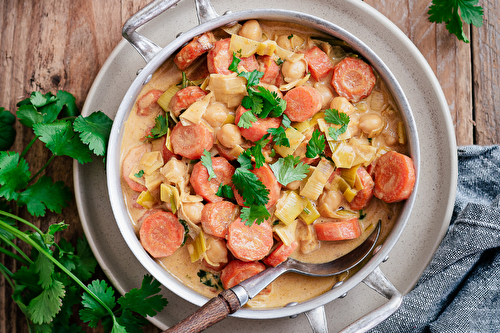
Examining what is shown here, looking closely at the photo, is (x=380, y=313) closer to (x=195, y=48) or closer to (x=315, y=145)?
(x=315, y=145)

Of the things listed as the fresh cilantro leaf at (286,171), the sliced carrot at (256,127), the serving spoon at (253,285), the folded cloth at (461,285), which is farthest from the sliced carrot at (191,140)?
the folded cloth at (461,285)

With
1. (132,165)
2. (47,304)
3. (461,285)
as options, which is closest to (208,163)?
(132,165)

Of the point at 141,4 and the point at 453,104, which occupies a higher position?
the point at 141,4

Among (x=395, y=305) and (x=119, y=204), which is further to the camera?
(x=119, y=204)

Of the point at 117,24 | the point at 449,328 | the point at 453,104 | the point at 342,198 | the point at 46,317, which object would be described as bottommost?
the point at 449,328

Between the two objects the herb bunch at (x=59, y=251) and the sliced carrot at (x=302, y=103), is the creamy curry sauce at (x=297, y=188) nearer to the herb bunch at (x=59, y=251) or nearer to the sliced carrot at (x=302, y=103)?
the sliced carrot at (x=302, y=103)

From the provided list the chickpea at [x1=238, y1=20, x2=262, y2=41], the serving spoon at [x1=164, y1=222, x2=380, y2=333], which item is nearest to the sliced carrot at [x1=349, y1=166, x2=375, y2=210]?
the serving spoon at [x1=164, y1=222, x2=380, y2=333]

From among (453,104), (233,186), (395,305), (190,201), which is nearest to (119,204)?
(190,201)

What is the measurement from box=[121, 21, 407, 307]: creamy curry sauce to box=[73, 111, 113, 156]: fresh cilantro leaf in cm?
13

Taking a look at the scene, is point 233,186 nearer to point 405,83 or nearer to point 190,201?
point 190,201

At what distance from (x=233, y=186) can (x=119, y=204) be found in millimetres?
656

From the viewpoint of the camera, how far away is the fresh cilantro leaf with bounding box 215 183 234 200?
7.45 ft

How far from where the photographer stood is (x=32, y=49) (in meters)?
2.65

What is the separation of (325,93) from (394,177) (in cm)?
64
